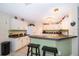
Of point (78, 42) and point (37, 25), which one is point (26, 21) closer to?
point (37, 25)

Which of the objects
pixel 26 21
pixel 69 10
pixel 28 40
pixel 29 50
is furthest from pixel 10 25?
pixel 69 10

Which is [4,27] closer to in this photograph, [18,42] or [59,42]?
[18,42]

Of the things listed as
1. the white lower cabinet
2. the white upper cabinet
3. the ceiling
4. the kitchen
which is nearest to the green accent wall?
the kitchen

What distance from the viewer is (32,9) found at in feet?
5.99

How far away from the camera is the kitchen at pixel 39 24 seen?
69.6 inches

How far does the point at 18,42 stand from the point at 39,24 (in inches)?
18.0

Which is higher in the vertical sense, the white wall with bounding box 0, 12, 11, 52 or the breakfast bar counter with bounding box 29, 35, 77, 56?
the white wall with bounding box 0, 12, 11, 52

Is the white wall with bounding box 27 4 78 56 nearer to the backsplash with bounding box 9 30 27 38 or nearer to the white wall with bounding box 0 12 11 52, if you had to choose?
the backsplash with bounding box 9 30 27 38

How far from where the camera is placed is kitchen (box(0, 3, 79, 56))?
1769 millimetres

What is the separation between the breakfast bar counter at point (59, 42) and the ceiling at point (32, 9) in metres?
0.32

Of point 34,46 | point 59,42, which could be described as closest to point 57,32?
point 59,42

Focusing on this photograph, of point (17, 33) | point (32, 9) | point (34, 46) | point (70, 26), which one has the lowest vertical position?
point (34, 46)

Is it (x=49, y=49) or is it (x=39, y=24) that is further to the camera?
(x=49, y=49)

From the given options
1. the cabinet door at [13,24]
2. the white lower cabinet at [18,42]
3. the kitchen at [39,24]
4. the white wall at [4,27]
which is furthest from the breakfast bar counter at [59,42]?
the white wall at [4,27]
